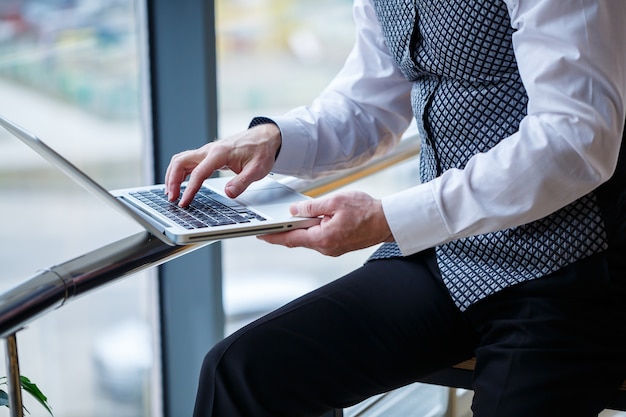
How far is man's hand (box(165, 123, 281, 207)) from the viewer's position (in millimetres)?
1271

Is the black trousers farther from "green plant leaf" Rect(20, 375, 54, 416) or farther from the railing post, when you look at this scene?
the railing post

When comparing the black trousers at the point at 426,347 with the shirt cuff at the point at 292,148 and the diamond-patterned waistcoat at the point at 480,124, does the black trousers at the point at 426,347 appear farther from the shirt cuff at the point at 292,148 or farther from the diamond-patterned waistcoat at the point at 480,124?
the shirt cuff at the point at 292,148

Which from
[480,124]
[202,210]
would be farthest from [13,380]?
[480,124]

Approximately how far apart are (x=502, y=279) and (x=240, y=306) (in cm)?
192

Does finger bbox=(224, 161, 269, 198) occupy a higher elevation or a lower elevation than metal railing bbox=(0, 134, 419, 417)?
higher

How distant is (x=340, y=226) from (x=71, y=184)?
1515 mm

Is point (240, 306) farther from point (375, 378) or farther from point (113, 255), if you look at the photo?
point (113, 255)

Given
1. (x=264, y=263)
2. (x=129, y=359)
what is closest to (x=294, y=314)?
(x=129, y=359)

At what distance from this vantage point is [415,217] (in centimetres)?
119

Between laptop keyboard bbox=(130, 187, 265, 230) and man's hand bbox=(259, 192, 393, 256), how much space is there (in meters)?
0.05

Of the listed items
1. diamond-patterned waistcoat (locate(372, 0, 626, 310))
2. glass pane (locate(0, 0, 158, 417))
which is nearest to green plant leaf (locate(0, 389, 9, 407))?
diamond-patterned waistcoat (locate(372, 0, 626, 310))

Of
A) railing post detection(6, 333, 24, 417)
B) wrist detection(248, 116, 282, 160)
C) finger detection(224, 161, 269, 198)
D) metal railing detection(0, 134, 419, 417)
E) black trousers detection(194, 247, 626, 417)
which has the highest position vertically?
wrist detection(248, 116, 282, 160)

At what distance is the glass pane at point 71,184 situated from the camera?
217cm

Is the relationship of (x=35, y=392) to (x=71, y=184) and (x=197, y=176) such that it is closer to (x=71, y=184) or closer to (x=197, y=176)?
(x=197, y=176)
